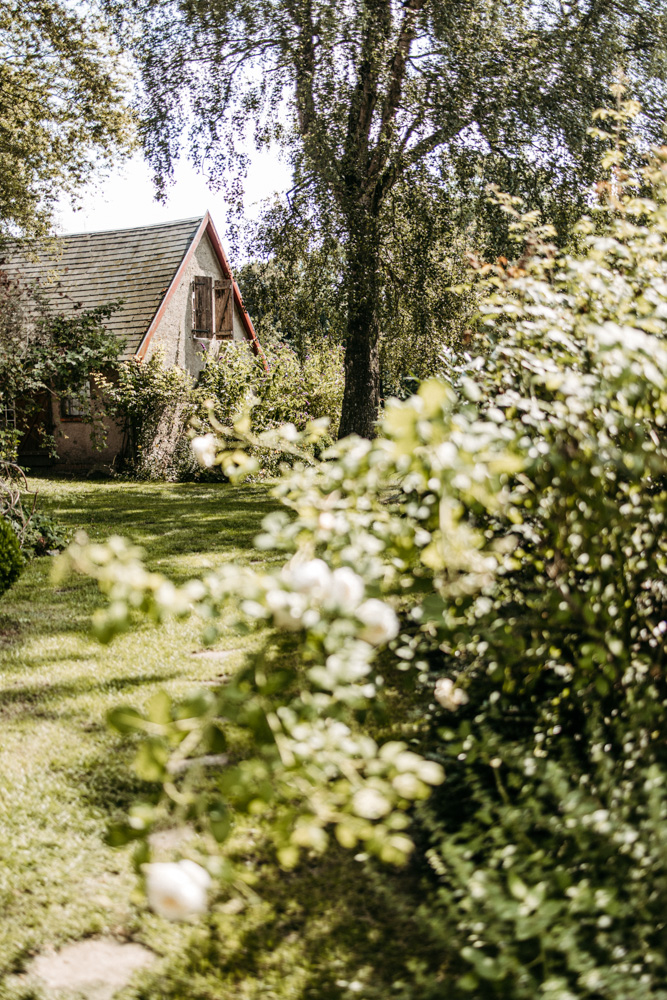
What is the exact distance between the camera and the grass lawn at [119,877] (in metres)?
2.49

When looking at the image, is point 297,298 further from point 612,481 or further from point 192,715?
point 192,715

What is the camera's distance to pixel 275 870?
3061mm

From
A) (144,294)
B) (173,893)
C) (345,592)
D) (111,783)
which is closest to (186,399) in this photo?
(144,294)

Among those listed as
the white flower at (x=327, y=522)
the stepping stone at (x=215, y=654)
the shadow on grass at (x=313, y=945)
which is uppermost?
the white flower at (x=327, y=522)

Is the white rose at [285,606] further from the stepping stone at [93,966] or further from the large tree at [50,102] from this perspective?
the large tree at [50,102]

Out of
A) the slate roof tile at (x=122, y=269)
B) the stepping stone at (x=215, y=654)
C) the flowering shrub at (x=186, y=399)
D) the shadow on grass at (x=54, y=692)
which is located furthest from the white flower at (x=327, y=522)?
the slate roof tile at (x=122, y=269)

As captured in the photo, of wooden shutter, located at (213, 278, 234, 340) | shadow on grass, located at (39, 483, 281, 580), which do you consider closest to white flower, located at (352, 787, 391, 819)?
shadow on grass, located at (39, 483, 281, 580)

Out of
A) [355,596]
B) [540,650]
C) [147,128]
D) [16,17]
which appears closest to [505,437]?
[355,596]

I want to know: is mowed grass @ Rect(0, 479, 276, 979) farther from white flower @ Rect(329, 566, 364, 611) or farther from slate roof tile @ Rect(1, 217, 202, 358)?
slate roof tile @ Rect(1, 217, 202, 358)

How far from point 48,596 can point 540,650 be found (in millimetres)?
5865

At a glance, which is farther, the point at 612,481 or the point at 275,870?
the point at 275,870

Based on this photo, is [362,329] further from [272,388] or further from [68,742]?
[68,742]

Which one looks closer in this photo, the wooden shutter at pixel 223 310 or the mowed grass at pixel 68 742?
the mowed grass at pixel 68 742

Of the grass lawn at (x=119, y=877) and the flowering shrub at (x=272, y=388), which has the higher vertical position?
the flowering shrub at (x=272, y=388)
